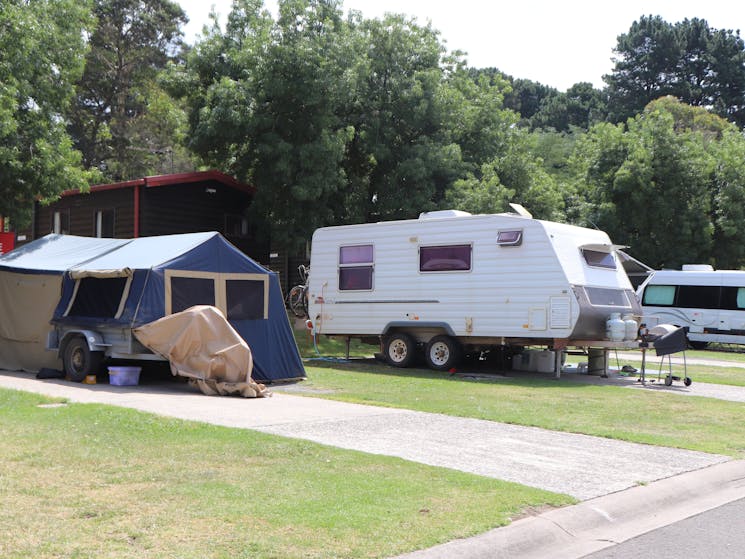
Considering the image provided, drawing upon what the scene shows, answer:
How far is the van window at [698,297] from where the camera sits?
27.6 meters

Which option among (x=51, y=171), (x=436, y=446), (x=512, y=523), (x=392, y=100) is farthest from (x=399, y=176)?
(x=512, y=523)

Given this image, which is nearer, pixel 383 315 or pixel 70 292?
pixel 70 292

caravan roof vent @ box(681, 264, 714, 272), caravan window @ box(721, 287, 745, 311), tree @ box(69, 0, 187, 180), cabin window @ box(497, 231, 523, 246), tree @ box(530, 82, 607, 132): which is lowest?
caravan window @ box(721, 287, 745, 311)

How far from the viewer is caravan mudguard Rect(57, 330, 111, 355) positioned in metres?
13.7

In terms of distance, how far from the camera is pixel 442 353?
17625mm

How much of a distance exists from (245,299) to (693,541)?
400 inches

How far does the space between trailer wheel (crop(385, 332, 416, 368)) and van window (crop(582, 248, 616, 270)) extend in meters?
4.17

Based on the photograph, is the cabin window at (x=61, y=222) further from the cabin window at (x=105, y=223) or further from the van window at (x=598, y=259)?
the van window at (x=598, y=259)

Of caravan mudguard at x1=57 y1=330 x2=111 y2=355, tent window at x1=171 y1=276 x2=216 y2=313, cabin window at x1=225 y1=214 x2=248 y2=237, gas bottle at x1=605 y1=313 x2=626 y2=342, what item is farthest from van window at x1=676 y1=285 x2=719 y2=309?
caravan mudguard at x1=57 y1=330 x2=111 y2=355

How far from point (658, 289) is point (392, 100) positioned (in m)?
11.3

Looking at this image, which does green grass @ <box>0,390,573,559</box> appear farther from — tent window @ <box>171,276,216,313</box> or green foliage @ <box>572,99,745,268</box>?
green foliage @ <box>572,99,745,268</box>

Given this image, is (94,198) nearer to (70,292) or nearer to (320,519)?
(70,292)

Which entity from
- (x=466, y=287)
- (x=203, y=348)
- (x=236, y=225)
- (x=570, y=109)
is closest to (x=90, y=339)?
(x=203, y=348)

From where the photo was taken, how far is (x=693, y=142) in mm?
35375
